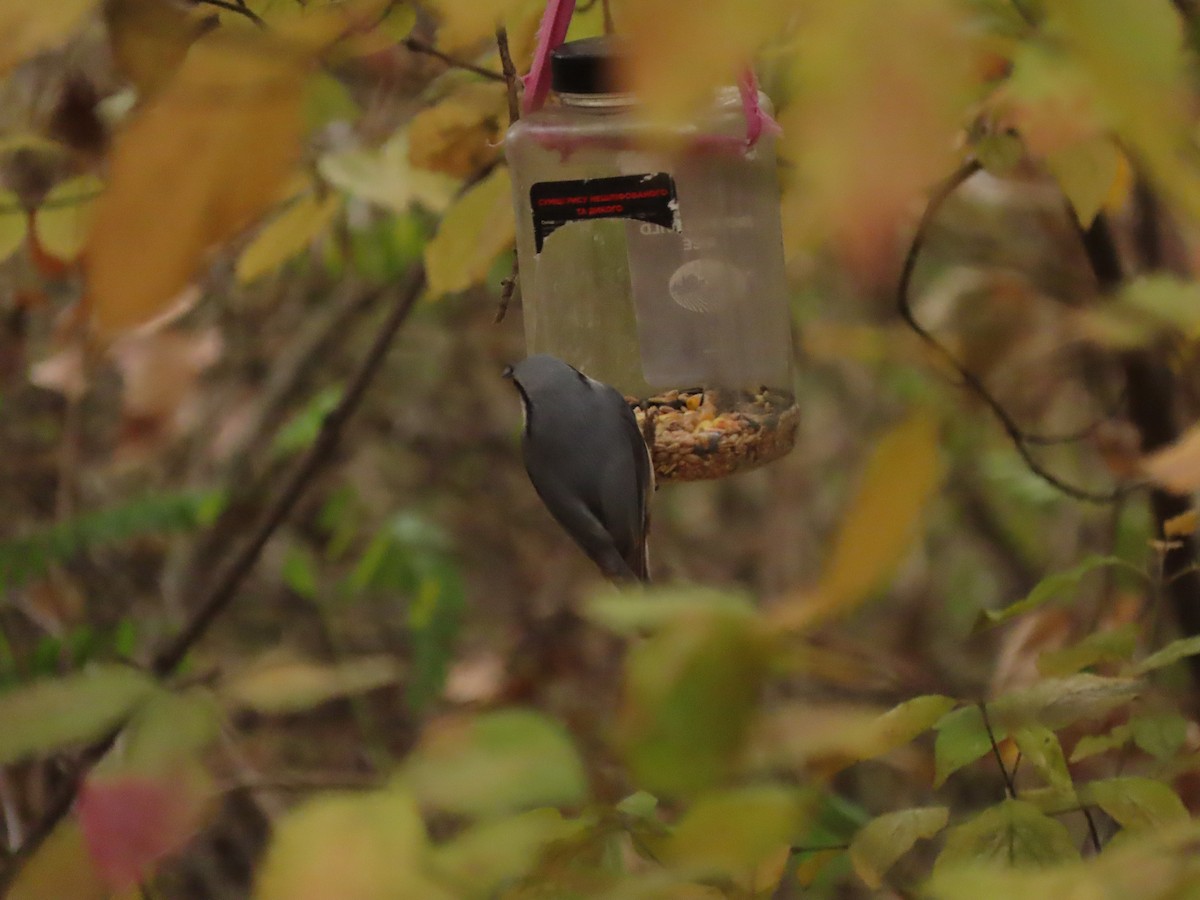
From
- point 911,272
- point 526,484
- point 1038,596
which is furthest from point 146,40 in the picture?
point 526,484

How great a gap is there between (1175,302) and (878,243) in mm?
725

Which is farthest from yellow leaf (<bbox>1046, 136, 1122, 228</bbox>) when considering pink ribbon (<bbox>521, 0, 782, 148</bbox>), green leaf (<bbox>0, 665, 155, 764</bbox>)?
green leaf (<bbox>0, 665, 155, 764</bbox>)

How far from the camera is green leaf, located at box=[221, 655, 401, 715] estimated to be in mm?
578

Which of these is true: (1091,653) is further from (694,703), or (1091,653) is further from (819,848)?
(694,703)

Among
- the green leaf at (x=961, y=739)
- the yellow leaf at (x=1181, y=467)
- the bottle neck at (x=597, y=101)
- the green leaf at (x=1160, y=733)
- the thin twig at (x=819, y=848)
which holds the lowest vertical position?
the thin twig at (x=819, y=848)

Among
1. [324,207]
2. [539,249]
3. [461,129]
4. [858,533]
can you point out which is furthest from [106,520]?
[858,533]

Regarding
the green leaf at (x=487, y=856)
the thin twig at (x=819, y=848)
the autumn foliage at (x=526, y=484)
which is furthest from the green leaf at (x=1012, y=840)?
the green leaf at (x=487, y=856)

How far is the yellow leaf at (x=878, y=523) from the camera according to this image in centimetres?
35

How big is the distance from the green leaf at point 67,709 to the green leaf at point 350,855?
0.31ft

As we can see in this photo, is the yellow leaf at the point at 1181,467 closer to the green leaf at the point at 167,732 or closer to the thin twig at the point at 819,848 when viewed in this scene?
the thin twig at the point at 819,848

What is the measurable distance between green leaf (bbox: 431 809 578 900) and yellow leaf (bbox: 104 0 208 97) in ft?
0.98

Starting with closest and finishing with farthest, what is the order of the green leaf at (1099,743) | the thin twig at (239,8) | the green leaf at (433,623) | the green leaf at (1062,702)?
the thin twig at (239,8)
the green leaf at (1062,702)
the green leaf at (1099,743)
the green leaf at (433,623)

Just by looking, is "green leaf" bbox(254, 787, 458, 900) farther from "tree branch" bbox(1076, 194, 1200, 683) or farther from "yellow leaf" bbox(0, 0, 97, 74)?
"tree branch" bbox(1076, 194, 1200, 683)

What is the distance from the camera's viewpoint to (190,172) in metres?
0.37
